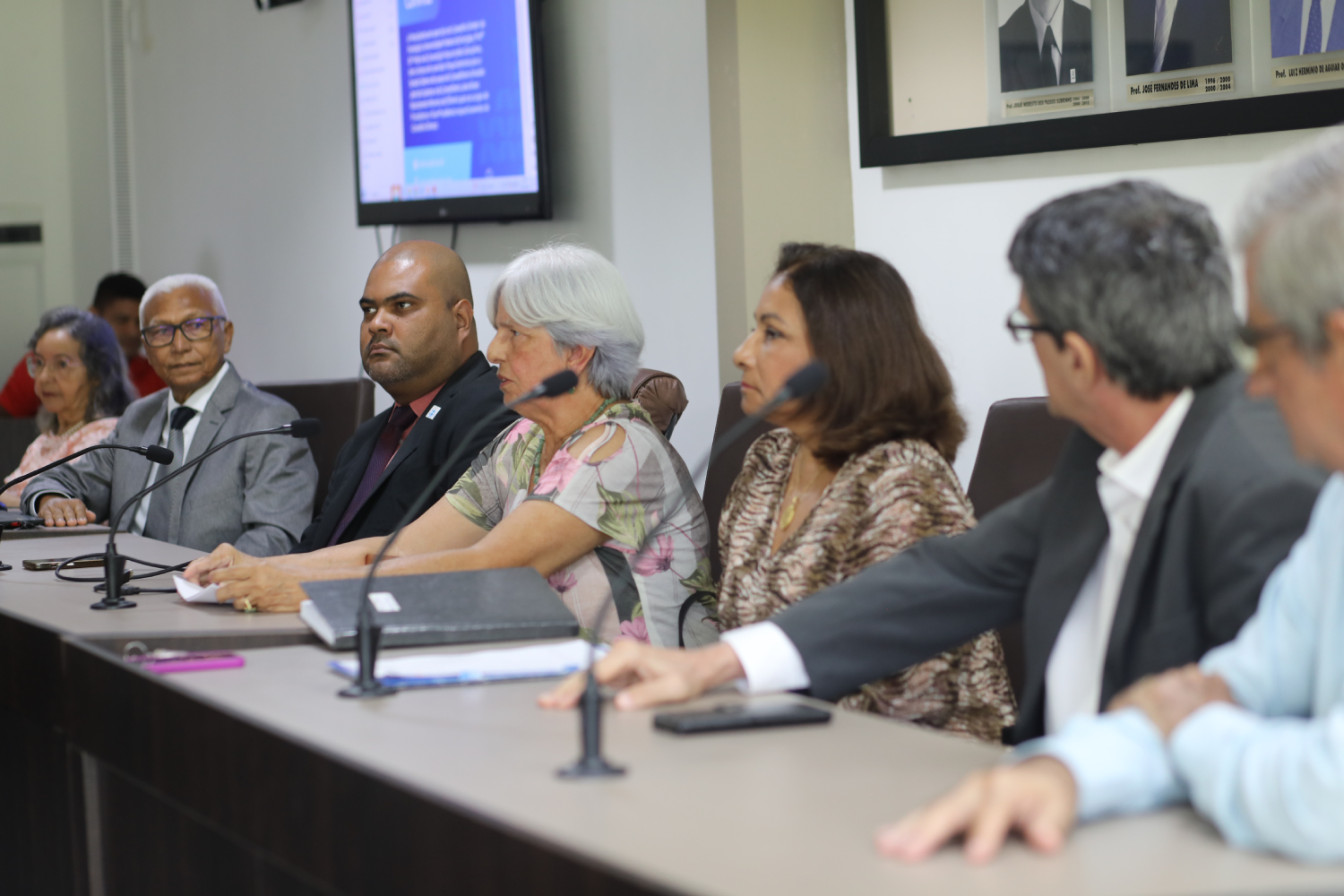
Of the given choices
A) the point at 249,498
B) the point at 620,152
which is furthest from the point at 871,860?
the point at 620,152

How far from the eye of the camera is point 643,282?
3537 mm

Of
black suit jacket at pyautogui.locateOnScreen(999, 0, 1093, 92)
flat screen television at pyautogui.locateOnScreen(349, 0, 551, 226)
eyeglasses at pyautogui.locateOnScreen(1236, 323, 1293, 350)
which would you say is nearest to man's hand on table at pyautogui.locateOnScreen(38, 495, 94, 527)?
flat screen television at pyautogui.locateOnScreen(349, 0, 551, 226)

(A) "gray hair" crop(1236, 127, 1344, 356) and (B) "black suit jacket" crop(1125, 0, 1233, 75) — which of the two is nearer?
(A) "gray hair" crop(1236, 127, 1344, 356)

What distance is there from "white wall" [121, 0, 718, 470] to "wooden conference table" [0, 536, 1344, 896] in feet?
6.11

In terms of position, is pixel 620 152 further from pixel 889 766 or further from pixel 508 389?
pixel 889 766

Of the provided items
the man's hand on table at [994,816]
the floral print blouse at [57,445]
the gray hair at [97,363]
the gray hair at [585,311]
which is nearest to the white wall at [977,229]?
the gray hair at [585,311]

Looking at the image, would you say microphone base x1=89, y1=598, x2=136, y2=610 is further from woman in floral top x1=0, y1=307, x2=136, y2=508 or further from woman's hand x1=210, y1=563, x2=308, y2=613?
woman in floral top x1=0, y1=307, x2=136, y2=508

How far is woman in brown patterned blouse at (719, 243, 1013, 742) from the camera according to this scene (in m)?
1.79

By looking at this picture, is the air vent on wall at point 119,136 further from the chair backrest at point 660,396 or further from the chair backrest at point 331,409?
the chair backrest at point 660,396

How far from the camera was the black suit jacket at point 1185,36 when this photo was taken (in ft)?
8.08

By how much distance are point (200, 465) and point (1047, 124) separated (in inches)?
79.5

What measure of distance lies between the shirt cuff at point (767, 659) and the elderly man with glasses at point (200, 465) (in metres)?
2.01

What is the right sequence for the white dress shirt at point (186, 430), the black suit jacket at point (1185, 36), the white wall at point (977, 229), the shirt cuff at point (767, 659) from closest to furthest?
the shirt cuff at point (767, 659) < the black suit jacket at point (1185, 36) < the white wall at point (977, 229) < the white dress shirt at point (186, 430)

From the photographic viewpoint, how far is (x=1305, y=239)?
3.11 ft
